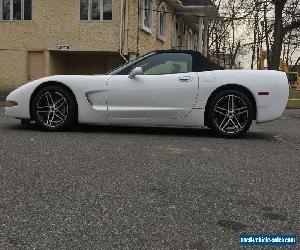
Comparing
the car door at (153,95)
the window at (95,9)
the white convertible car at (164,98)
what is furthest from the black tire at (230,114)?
the window at (95,9)

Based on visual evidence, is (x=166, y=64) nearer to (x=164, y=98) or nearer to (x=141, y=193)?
(x=164, y=98)

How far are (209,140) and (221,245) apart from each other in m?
4.12

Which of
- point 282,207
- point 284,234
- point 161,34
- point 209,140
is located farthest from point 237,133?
point 161,34

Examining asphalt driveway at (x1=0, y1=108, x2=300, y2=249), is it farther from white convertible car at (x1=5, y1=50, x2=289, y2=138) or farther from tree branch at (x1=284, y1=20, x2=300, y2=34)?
tree branch at (x1=284, y1=20, x2=300, y2=34)

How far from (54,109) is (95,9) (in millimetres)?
14652

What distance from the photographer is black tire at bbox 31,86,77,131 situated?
7.13m

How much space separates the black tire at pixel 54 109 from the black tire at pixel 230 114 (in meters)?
2.07

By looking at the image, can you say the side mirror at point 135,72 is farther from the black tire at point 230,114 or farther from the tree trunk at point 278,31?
the tree trunk at point 278,31

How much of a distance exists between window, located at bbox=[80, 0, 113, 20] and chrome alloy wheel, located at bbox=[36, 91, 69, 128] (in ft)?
46.8

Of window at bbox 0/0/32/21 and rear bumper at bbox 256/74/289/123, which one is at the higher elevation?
window at bbox 0/0/32/21

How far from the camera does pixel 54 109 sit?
23.6 feet

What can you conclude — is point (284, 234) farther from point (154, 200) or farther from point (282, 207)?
point (154, 200)

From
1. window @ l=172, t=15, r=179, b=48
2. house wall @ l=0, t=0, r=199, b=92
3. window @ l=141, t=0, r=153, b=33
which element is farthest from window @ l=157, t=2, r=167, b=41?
house wall @ l=0, t=0, r=199, b=92

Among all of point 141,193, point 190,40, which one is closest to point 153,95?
point 141,193
